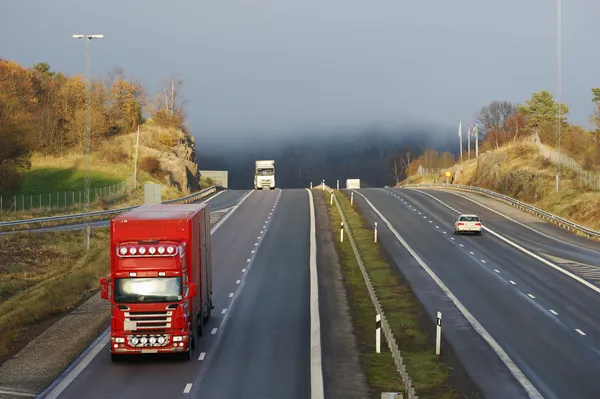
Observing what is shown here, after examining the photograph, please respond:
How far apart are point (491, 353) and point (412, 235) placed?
3344 cm

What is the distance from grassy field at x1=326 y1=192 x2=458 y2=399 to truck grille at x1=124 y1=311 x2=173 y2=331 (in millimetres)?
5677

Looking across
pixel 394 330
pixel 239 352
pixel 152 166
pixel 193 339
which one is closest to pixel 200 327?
pixel 193 339

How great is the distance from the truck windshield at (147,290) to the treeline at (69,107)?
70.7 m

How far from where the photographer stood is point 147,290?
20594mm

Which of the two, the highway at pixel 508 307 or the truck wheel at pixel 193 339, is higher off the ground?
the truck wheel at pixel 193 339

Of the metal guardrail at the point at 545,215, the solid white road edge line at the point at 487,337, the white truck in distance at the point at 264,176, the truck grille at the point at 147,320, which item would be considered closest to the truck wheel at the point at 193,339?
the truck grille at the point at 147,320

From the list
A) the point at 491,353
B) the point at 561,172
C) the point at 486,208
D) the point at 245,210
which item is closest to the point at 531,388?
the point at 491,353

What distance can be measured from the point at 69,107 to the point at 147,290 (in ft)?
359

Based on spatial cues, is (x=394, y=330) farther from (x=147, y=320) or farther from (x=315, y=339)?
(x=147, y=320)

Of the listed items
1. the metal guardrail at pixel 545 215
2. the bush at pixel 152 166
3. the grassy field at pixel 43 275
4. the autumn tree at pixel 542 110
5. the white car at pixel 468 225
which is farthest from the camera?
the autumn tree at pixel 542 110

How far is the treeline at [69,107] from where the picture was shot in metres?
110

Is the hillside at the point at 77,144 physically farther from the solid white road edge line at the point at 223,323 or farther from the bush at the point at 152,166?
the solid white road edge line at the point at 223,323

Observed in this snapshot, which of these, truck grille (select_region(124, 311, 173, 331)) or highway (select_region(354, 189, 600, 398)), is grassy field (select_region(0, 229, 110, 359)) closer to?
truck grille (select_region(124, 311, 173, 331))

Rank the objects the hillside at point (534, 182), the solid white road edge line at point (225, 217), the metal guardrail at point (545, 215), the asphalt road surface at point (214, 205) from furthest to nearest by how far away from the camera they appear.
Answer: the hillside at point (534, 182)
the metal guardrail at point (545, 215)
the asphalt road surface at point (214, 205)
the solid white road edge line at point (225, 217)
